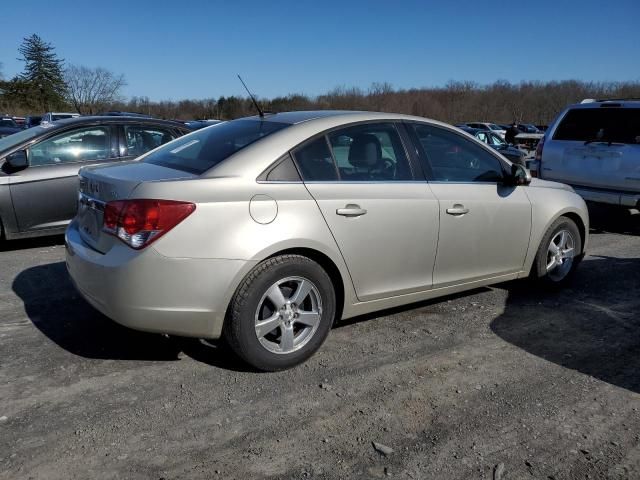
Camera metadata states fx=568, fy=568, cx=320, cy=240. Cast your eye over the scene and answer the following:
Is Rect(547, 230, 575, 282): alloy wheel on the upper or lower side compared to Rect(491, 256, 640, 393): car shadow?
upper

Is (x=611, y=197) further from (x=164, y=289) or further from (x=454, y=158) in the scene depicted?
(x=164, y=289)

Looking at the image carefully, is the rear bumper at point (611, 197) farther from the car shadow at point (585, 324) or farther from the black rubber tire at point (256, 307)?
the black rubber tire at point (256, 307)

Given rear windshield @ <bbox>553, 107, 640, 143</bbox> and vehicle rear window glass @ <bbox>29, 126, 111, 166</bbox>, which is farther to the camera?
rear windshield @ <bbox>553, 107, 640, 143</bbox>

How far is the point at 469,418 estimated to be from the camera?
3053 mm

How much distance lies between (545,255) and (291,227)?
8.93ft

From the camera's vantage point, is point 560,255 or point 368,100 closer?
point 560,255

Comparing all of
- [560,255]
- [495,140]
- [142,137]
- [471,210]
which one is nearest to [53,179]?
[142,137]

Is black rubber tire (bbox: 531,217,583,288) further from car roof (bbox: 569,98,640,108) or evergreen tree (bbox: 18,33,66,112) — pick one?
evergreen tree (bbox: 18,33,66,112)

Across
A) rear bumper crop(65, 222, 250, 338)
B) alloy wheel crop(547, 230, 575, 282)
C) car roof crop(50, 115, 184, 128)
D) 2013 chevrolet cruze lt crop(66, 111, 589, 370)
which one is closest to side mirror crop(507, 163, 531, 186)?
2013 chevrolet cruze lt crop(66, 111, 589, 370)

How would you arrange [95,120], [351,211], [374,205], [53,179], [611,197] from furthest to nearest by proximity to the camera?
[611,197]
[95,120]
[53,179]
[374,205]
[351,211]

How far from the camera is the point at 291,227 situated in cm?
337

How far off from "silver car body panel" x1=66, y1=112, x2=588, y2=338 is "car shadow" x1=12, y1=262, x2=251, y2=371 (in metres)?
0.51

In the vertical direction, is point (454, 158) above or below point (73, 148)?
above

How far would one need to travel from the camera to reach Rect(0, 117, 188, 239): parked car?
6.10 m
